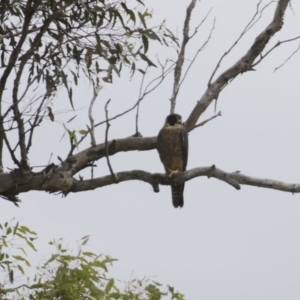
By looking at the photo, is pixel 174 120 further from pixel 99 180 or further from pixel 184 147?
pixel 99 180

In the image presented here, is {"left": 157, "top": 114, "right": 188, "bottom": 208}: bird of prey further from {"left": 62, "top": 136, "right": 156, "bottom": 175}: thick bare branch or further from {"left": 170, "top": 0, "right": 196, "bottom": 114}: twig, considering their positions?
{"left": 62, "top": 136, "right": 156, "bottom": 175}: thick bare branch

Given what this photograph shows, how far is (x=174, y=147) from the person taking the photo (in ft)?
19.6

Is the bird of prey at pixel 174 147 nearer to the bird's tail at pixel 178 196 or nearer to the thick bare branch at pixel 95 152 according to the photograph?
the bird's tail at pixel 178 196

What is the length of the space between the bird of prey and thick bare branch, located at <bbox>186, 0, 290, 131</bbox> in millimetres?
567

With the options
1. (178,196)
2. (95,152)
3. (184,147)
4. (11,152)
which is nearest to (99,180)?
(95,152)

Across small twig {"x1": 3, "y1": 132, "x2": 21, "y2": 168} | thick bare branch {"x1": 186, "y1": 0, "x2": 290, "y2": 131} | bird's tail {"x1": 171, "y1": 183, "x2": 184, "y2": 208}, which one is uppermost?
thick bare branch {"x1": 186, "y1": 0, "x2": 290, "y2": 131}

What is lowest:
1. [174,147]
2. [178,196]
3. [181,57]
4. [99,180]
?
[99,180]

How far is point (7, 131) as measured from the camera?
475cm

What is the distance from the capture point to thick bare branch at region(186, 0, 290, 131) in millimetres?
5105

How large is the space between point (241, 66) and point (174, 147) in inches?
38.6

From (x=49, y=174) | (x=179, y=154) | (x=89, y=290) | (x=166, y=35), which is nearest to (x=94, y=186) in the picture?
(x=49, y=174)

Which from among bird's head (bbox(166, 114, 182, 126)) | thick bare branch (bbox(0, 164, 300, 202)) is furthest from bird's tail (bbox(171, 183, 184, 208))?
thick bare branch (bbox(0, 164, 300, 202))

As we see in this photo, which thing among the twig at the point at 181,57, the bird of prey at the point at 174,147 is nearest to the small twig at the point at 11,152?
the twig at the point at 181,57

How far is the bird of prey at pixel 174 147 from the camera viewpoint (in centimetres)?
591
